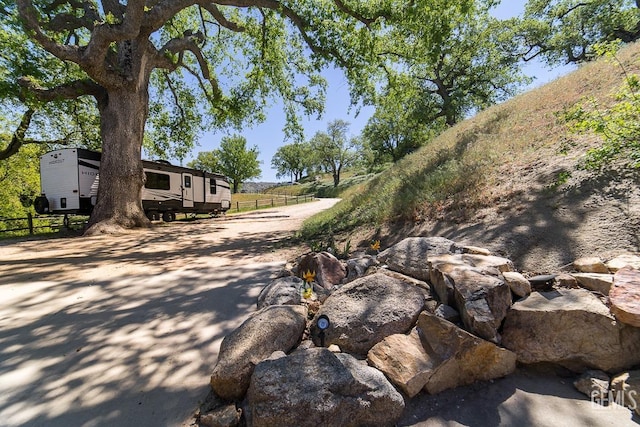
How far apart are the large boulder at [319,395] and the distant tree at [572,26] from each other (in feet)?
78.6

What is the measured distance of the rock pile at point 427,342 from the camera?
5.62 feet

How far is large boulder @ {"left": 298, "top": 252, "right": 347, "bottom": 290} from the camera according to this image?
3.60 meters

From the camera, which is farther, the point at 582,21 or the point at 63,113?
the point at 582,21

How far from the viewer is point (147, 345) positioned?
2.54 metres

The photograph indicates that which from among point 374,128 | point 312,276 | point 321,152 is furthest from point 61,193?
point 321,152

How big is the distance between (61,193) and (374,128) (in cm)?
2981

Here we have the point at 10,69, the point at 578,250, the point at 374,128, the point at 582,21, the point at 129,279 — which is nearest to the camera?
the point at 578,250

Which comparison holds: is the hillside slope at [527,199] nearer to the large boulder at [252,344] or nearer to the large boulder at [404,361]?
the large boulder at [404,361]

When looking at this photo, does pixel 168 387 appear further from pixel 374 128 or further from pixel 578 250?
pixel 374 128

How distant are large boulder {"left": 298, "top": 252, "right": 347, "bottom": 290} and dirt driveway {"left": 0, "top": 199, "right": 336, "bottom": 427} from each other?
0.81 meters

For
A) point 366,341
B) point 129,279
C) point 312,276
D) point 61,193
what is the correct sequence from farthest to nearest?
point 61,193, point 129,279, point 312,276, point 366,341

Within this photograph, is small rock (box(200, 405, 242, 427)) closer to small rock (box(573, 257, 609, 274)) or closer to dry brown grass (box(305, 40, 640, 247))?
small rock (box(573, 257, 609, 274))

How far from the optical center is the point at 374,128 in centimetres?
3269

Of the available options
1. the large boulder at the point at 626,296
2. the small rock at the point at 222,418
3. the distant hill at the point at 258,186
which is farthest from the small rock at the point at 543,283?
the distant hill at the point at 258,186
